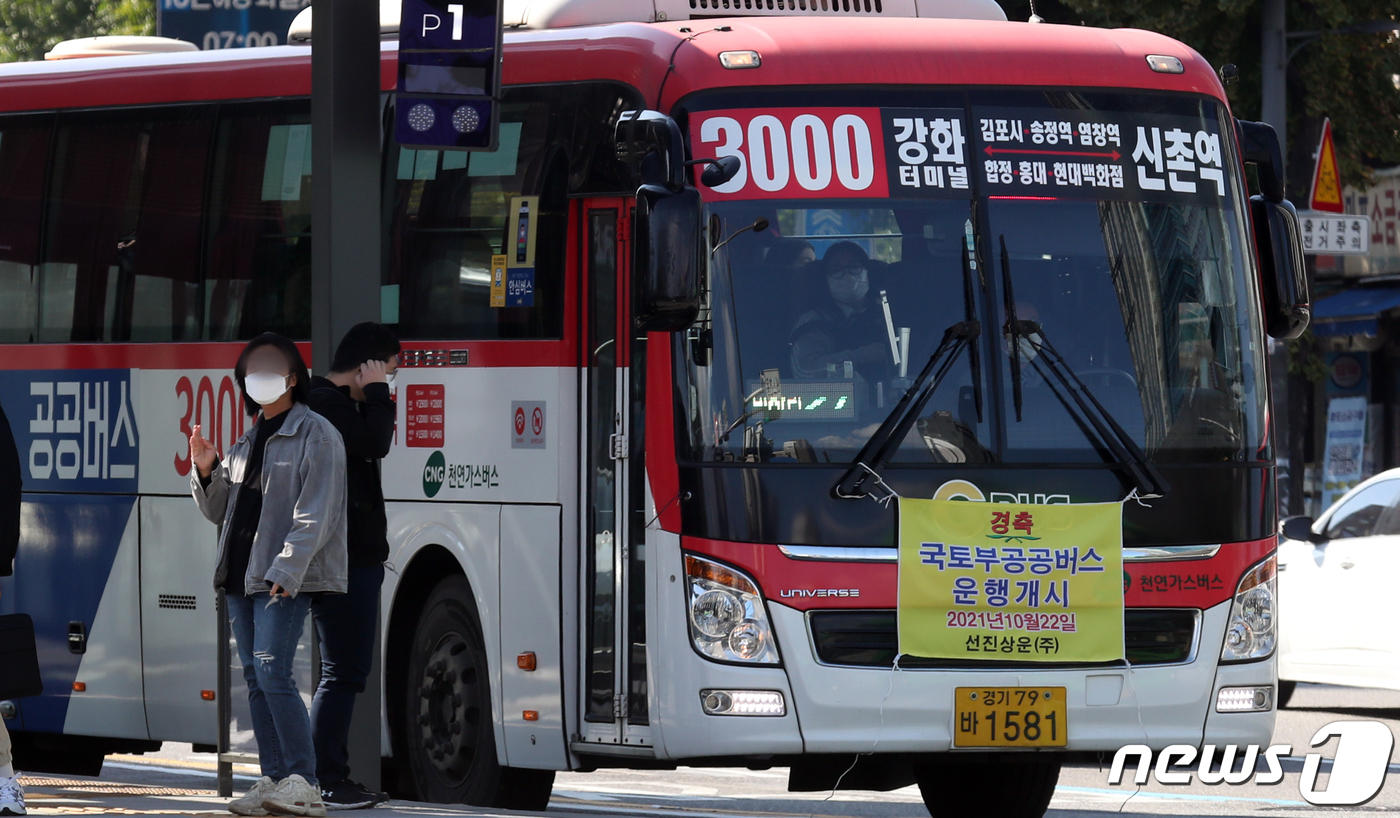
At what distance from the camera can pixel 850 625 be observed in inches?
336

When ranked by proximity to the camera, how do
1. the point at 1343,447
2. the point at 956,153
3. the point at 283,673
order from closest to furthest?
the point at 283,673 < the point at 956,153 < the point at 1343,447

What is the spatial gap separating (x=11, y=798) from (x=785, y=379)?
3.22 meters

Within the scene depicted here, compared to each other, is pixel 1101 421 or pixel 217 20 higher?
pixel 217 20

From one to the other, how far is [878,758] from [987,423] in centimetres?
137

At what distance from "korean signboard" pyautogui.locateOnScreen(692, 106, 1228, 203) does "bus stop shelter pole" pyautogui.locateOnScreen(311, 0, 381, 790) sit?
136 centimetres

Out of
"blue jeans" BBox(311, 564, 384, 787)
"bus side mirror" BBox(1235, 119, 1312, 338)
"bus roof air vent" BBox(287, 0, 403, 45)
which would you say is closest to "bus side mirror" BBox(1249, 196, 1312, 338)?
"bus side mirror" BBox(1235, 119, 1312, 338)

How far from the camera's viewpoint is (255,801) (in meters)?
8.28

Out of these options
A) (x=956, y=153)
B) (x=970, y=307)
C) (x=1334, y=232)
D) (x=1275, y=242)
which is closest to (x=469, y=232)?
(x=956, y=153)

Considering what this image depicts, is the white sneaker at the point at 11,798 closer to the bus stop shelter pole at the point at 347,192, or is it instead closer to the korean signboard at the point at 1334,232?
the bus stop shelter pole at the point at 347,192

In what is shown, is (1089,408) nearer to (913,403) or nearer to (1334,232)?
(913,403)

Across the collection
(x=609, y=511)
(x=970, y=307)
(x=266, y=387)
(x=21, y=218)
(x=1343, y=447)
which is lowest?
(x=609, y=511)

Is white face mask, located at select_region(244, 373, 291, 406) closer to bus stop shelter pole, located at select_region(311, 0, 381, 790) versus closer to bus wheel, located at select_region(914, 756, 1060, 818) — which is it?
bus stop shelter pole, located at select_region(311, 0, 381, 790)

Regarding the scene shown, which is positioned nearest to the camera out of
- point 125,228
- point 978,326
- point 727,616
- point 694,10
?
point 727,616

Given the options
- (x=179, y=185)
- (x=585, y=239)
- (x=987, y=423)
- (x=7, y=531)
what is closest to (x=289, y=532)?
(x=7, y=531)
